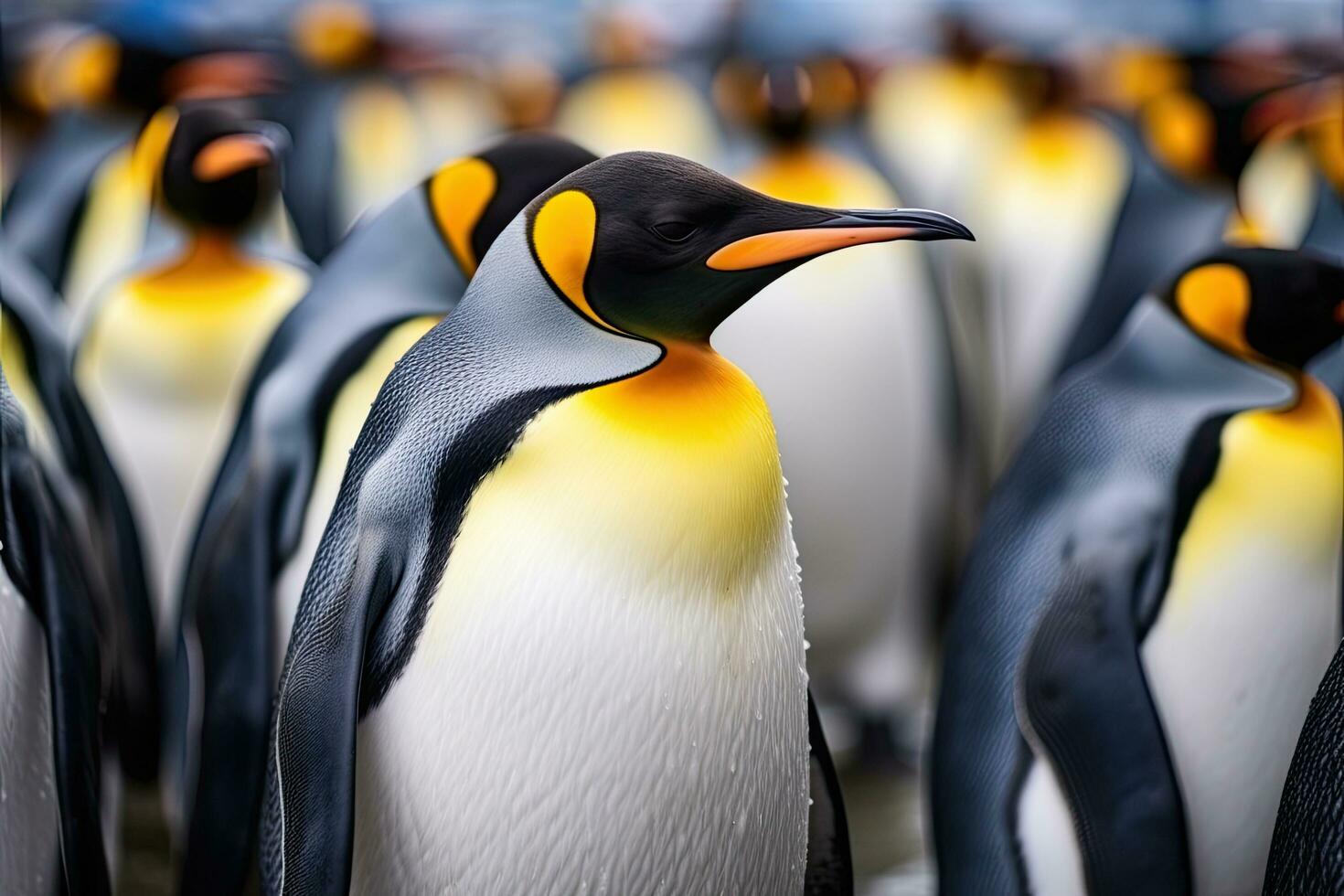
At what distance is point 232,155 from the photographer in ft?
9.12

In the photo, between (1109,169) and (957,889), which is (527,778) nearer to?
(957,889)

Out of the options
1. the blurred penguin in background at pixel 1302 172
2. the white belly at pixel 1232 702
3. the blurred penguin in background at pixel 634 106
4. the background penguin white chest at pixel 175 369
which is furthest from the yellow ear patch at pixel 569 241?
the blurred penguin in background at pixel 634 106

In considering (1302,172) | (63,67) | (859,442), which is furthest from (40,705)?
(63,67)

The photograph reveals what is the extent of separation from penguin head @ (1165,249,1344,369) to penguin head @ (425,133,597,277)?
73 cm

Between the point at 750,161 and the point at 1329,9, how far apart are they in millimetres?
6195

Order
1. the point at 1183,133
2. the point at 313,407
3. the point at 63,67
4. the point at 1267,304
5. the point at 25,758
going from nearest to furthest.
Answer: the point at 25,758, the point at 1267,304, the point at 313,407, the point at 1183,133, the point at 63,67

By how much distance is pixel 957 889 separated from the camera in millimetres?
1958

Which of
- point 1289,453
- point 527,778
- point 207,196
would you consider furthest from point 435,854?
point 207,196

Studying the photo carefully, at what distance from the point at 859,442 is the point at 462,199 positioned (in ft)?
4.88

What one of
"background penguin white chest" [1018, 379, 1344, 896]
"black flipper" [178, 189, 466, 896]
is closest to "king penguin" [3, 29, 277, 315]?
"black flipper" [178, 189, 466, 896]

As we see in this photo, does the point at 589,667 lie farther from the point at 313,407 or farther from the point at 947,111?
the point at 947,111

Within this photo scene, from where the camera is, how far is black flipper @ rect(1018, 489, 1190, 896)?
5.89ft

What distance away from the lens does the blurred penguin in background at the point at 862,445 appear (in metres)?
3.26

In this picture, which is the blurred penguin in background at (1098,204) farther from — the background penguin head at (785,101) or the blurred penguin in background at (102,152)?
the blurred penguin in background at (102,152)
